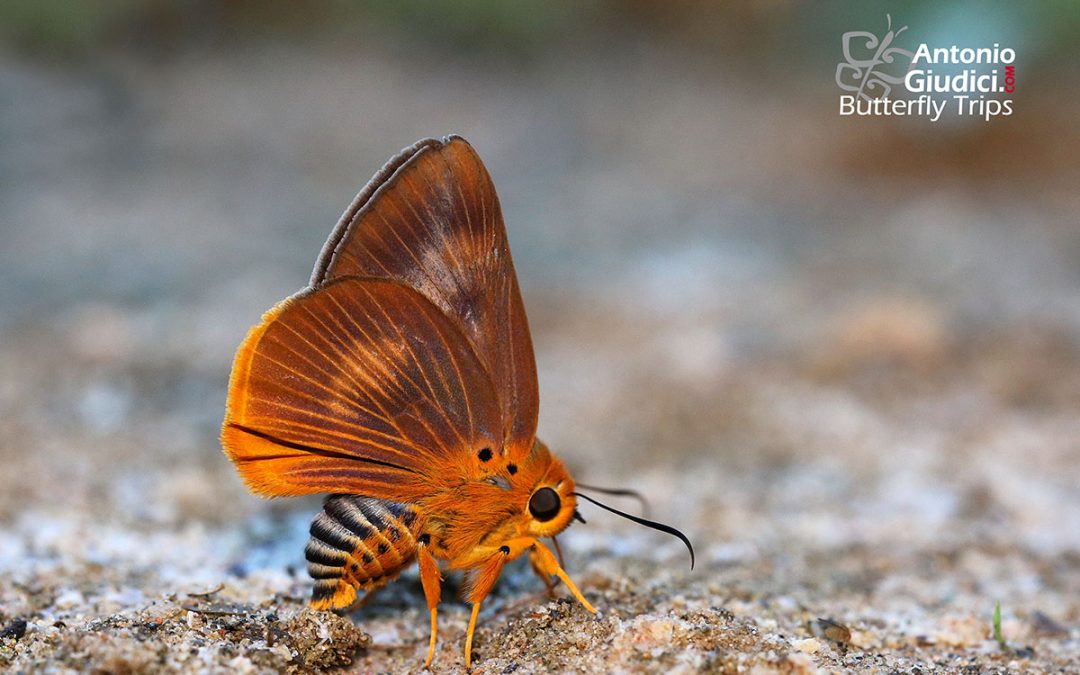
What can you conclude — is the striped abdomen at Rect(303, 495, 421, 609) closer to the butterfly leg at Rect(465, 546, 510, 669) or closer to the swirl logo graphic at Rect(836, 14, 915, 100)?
the butterfly leg at Rect(465, 546, 510, 669)

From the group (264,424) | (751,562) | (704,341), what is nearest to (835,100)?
(704,341)

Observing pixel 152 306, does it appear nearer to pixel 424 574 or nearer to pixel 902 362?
pixel 424 574

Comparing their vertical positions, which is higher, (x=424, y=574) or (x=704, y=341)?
(x=704, y=341)

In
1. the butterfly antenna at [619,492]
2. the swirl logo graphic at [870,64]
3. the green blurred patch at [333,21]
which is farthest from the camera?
the green blurred patch at [333,21]

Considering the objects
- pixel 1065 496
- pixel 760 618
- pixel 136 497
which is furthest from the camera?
pixel 1065 496

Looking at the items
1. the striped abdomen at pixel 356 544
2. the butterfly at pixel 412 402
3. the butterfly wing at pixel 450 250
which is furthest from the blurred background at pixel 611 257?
the butterfly wing at pixel 450 250

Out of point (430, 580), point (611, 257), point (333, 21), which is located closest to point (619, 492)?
point (430, 580)

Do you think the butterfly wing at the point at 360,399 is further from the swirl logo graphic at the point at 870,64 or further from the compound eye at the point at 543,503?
the swirl logo graphic at the point at 870,64
